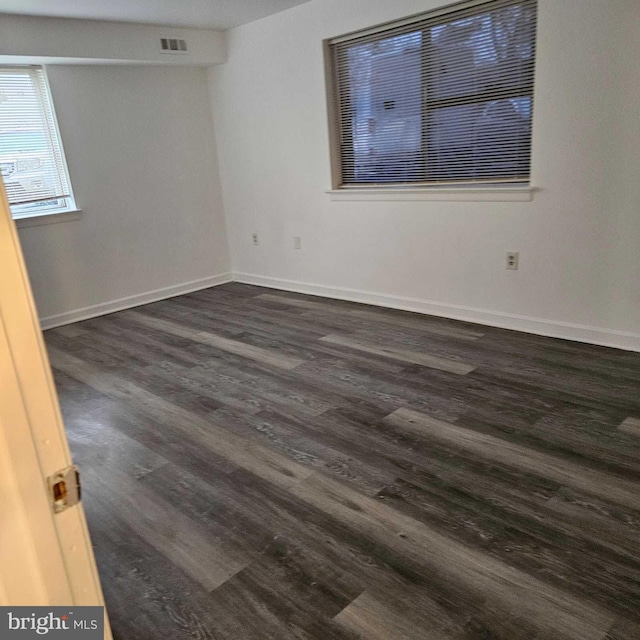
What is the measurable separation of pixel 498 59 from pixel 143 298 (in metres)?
3.53

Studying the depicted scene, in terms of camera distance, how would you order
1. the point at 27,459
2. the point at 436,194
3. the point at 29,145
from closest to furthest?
the point at 27,459
the point at 436,194
the point at 29,145

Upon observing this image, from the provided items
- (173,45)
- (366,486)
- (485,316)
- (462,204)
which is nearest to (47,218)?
(173,45)

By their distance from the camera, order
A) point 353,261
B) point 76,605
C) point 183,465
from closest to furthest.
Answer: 1. point 76,605
2. point 183,465
3. point 353,261

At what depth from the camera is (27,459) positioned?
60cm

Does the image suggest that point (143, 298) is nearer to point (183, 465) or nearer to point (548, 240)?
point (183, 465)

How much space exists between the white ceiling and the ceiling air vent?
13 cm

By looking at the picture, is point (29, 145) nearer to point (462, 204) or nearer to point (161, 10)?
point (161, 10)

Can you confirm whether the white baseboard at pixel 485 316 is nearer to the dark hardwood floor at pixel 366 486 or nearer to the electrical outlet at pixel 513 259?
the dark hardwood floor at pixel 366 486

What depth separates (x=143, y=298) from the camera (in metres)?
5.19

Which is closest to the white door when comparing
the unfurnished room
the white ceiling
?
the unfurnished room

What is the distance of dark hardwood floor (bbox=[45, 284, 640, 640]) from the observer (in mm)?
1613

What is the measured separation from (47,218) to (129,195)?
0.75 metres

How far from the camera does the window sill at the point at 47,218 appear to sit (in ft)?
14.3

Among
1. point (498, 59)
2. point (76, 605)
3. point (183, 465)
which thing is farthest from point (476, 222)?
point (76, 605)
